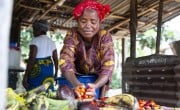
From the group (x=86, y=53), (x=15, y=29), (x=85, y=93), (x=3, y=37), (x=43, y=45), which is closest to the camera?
(x=3, y=37)

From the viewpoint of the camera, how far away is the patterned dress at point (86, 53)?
2633 millimetres

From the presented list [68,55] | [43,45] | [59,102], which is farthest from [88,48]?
[43,45]

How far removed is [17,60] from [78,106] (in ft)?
11.4

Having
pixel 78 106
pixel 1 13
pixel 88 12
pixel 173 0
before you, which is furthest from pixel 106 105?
pixel 173 0

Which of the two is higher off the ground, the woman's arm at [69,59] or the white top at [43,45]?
the white top at [43,45]

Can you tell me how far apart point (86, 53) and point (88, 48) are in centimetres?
4

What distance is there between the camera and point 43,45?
4.30 metres

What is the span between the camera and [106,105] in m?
1.53

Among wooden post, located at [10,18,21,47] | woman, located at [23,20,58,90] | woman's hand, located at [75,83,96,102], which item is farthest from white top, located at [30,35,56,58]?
wooden post, located at [10,18,21,47]

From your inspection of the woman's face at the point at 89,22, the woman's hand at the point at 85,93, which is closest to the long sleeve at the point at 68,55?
the woman's face at the point at 89,22

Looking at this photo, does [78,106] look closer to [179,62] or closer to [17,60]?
[179,62]

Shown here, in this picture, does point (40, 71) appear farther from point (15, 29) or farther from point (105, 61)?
point (15, 29)

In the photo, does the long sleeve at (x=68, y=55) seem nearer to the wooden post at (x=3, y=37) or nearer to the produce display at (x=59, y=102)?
the produce display at (x=59, y=102)

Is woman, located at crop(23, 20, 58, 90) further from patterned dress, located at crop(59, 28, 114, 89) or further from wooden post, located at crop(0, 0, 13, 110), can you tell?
wooden post, located at crop(0, 0, 13, 110)
